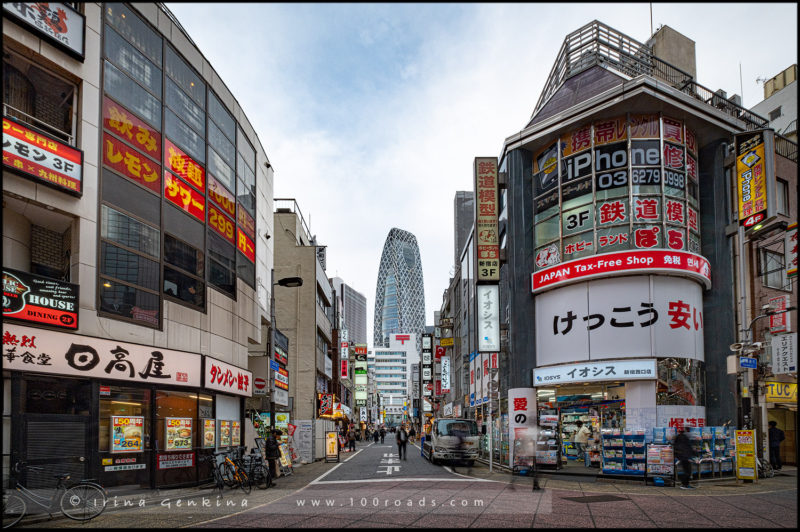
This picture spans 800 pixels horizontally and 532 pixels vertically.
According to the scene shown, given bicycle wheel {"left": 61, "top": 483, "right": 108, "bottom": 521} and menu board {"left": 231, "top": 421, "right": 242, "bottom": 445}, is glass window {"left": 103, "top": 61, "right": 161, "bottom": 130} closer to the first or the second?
bicycle wheel {"left": 61, "top": 483, "right": 108, "bottom": 521}

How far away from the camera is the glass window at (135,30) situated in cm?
1999

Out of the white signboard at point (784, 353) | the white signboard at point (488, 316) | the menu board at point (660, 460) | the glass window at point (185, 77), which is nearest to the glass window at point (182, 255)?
the glass window at point (185, 77)

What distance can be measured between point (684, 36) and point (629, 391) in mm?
21940

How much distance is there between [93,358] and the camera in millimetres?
17828

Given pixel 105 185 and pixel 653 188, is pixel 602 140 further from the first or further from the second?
pixel 105 185

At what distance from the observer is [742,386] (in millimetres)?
24828

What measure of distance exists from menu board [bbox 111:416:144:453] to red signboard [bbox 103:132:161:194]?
6.98 m

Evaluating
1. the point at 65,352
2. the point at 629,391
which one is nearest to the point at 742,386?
the point at 629,391

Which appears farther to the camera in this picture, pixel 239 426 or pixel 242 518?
pixel 239 426

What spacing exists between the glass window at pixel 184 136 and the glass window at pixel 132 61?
0.96 metres

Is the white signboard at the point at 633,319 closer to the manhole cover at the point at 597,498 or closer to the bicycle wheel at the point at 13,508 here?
the manhole cover at the point at 597,498

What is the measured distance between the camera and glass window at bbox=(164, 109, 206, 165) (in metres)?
22.8

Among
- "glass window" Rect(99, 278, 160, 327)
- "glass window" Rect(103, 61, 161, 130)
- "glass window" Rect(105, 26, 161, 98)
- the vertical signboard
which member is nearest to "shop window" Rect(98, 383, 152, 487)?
"glass window" Rect(99, 278, 160, 327)

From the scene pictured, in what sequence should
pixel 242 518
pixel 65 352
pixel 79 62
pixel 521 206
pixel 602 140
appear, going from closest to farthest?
pixel 242 518
pixel 65 352
pixel 79 62
pixel 602 140
pixel 521 206
